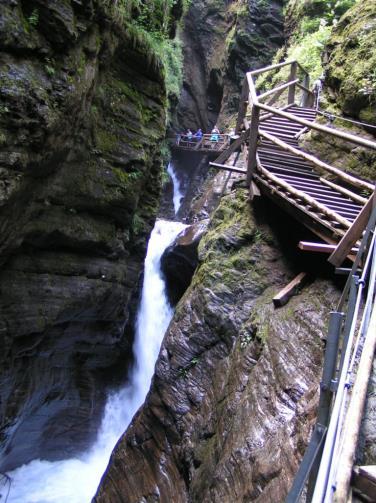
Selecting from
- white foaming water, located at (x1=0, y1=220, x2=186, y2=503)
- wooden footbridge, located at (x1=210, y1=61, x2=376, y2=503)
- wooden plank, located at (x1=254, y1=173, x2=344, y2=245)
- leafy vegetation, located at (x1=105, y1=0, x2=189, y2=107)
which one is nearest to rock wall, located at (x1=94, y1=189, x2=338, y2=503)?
wooden footbridge, located at (x1=210, y1=61, x2=376, y2=503)

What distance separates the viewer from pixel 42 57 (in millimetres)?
5293

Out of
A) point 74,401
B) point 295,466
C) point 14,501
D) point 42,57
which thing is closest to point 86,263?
point 42,57

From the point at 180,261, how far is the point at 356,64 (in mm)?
9495

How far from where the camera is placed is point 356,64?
7.74 metres

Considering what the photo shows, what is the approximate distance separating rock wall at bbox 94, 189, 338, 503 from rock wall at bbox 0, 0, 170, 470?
223 cm

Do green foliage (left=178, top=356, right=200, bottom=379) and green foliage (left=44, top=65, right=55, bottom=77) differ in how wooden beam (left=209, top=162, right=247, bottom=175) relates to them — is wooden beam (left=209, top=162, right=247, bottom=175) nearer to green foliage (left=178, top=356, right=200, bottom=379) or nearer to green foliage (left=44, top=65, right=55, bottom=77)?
green foliage (left=178, top=356, right=200, bottom=379)

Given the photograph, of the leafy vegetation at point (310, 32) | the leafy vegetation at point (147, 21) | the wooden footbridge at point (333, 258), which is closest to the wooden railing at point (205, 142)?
the leafy vegetation at point (310, 32)

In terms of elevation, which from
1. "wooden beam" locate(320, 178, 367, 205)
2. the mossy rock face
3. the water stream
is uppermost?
the mossy rock face

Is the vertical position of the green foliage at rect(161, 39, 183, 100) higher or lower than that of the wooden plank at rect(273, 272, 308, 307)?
higher

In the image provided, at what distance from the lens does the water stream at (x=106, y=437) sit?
11469 millimetres

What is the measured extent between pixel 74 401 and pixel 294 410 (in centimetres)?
916

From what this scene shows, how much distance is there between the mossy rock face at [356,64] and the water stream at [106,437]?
925cm

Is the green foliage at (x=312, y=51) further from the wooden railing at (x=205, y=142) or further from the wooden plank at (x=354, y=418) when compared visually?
the wooden plank at (x=354, y=418)

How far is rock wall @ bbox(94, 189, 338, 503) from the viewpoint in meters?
4.56
